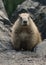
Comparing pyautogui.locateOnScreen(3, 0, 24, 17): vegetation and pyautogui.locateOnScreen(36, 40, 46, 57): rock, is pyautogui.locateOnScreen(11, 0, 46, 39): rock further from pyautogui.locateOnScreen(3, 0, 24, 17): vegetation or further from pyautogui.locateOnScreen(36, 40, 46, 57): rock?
pyautogui.locateOnScreen(36, 40, 46, 57): rock

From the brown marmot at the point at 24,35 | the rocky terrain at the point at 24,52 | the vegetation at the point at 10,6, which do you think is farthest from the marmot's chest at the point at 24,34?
the vegetation at the point at 10,6

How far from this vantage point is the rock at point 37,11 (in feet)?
39.2

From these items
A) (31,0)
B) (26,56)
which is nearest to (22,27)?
(26,56)

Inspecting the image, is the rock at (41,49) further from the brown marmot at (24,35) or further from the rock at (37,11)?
the rock at (37,11)

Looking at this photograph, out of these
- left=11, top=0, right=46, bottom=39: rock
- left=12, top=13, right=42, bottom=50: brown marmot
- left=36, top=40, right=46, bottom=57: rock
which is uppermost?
left=11, top=0, right=46, bottom=39: rock

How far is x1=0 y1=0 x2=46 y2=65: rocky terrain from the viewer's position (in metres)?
8.47

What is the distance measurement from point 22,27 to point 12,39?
22.5 inches

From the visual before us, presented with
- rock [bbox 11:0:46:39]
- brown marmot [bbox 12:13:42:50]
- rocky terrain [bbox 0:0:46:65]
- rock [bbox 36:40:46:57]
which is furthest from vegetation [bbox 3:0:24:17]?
rock [bbox 36:40:46:57]

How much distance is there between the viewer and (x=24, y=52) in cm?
950

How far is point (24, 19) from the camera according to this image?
31.5 feet

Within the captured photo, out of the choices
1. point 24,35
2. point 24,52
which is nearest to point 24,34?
point 24,35

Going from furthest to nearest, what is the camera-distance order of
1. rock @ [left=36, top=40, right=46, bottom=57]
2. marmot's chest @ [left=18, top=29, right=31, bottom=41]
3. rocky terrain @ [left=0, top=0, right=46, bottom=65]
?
marmot's chest @ [left=18, top=29, right=31, bottom=41] < rock @ [left=36, top=40, right=46, bottom=57] < rocky terrain @ [left=0, top=0, right=46, bottom=65]

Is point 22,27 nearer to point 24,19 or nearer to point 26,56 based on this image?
point 24,19

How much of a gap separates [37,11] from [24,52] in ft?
11.2
